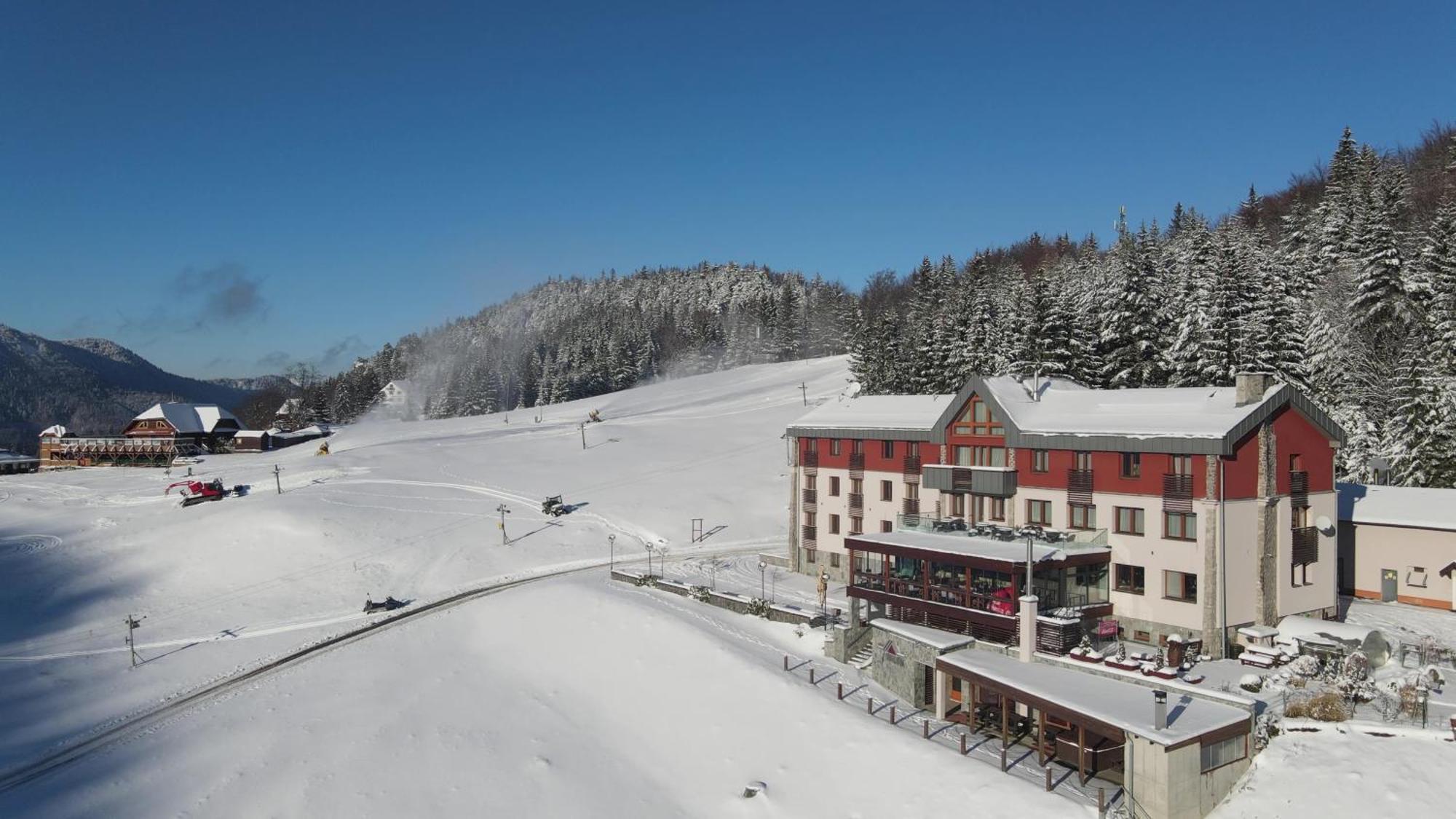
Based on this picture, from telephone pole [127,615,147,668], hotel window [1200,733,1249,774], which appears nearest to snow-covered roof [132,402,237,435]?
telephone pole [127,615,147,668]

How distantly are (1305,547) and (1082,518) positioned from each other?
8.09 m

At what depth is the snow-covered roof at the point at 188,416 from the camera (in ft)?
309

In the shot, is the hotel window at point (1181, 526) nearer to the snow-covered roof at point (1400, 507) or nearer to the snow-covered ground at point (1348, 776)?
the snow-covered ground at point (1348, 776)

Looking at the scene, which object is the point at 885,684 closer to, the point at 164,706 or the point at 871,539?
the point at 871,539

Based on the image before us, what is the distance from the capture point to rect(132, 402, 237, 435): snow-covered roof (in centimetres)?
9419

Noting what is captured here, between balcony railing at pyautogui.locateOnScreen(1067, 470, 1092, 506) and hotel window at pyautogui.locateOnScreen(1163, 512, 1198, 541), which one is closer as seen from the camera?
hotel window at pyautogui.locateOnScreen(1163, 512, 1198, 541)

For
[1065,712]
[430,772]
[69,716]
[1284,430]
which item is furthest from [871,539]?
[69,716]

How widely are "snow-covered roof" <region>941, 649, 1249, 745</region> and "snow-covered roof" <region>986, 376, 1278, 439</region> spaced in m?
9.92

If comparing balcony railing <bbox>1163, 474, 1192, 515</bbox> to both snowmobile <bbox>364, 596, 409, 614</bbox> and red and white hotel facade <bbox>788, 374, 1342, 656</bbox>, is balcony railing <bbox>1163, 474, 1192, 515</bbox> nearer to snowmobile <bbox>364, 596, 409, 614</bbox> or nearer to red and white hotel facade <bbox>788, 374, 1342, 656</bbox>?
red and white hotel facade <bbox>788, 374, 1342, 656</bbox>

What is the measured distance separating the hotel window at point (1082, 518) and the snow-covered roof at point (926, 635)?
7.06m

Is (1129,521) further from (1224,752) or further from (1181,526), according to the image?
(1224,752)

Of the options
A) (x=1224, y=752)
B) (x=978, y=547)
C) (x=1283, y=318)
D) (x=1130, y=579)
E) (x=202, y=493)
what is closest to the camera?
(x=1224, y=752)

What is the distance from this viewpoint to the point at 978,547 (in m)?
31.8

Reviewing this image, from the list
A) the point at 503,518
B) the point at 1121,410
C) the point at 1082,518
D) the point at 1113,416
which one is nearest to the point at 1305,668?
the point at 1082,518
